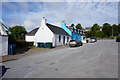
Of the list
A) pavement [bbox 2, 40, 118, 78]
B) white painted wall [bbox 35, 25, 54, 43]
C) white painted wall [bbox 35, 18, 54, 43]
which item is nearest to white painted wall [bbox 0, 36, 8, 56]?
pavement [bbox 2, 40, 118, 78]

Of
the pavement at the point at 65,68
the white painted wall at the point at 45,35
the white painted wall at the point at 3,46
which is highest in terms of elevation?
the white painted wall at the point at 45,35

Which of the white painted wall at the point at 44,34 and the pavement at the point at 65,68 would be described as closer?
the pavement at the point at 65,68

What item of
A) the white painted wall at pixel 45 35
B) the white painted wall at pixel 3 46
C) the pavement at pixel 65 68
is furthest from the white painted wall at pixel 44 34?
the pavement at pixel 65 68

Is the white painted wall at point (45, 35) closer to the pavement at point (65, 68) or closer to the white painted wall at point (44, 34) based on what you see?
the white painted wall at point (44, 34)

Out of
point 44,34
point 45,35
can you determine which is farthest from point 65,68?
point 44,34

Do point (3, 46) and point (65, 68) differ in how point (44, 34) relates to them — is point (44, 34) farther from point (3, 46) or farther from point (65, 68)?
point (65, 68)

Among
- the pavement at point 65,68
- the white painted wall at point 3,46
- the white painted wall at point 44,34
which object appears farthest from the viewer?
the white painted wall at point 44,34

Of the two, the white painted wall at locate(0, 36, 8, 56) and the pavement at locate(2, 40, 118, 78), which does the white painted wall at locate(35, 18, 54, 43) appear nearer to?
the white painted wall at locate(0, 36, 8, 56)

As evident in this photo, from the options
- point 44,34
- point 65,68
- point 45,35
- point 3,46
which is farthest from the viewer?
point 44,34

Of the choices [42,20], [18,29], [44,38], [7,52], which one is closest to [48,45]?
[44,38]

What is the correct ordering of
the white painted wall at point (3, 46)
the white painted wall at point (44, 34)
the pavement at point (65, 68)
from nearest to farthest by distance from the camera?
the pavement at point (65, 68) < the white painted wall at point (3, 46) < the white painted wall at point (44, 34)

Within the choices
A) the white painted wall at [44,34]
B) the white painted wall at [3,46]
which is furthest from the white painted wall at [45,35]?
the white painted wall at [3,46]

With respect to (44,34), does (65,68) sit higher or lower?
lower

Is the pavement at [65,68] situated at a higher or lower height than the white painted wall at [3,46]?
lower
